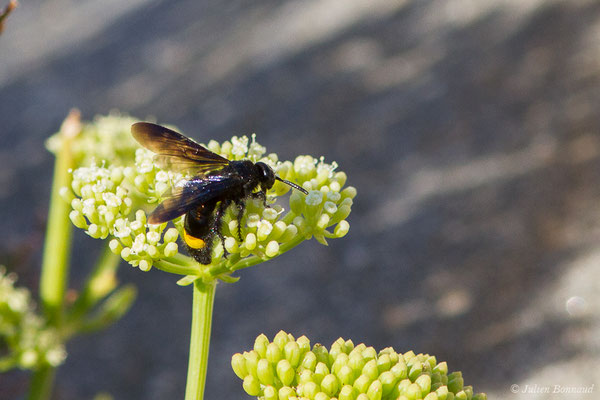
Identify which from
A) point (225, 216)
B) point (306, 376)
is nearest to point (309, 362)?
point (306, 376)

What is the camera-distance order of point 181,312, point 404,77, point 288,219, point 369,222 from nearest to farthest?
point 288,219, point 181,312, point 369,222, point 404,77

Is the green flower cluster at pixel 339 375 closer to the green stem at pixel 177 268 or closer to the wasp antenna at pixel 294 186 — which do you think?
the green stem at pixel 177 268

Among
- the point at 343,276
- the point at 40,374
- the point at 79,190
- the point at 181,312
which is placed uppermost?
the point at 343,276

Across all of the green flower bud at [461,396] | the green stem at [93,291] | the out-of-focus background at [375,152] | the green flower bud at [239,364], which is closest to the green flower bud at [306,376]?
the green flower bud at [239,364]

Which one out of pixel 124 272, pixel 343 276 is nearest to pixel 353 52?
pixel 343 276

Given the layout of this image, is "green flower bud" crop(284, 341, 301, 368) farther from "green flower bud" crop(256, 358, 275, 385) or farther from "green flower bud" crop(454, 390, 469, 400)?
"green flower bud" crop(454, 390, 469, 400)

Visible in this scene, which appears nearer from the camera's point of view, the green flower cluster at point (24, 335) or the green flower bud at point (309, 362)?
the green flower bud at point (309, 362)

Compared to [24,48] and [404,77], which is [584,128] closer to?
[404,77]
